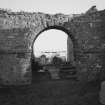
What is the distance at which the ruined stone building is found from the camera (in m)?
8.96

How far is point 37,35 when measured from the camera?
938 centimetres

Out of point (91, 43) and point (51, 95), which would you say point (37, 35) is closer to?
point (91, 43)

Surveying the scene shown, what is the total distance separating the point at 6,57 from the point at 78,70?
4.02 m

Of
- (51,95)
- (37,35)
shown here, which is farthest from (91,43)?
(51,95)

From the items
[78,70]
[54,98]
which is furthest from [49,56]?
[54,98]

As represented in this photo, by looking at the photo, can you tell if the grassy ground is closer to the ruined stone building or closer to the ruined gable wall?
the ruined stone building

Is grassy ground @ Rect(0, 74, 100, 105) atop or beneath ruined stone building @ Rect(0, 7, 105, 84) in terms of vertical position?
beneath

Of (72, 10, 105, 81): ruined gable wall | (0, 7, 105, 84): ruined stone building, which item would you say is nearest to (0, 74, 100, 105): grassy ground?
(0, 7, 105, 84): ruined stone building

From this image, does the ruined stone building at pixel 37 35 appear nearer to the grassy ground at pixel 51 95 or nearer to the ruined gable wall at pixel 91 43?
the ruined gable wall at pixel 91 43

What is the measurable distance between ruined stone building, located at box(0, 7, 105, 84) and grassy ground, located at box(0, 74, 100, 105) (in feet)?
A: 2.85

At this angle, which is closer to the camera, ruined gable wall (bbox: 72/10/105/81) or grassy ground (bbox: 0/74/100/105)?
grassy ground (bbox: 0/74/100/105)

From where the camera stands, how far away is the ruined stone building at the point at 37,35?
896cm

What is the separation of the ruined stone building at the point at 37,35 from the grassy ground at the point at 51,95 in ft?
2.85

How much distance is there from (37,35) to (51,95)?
11.6 feet
